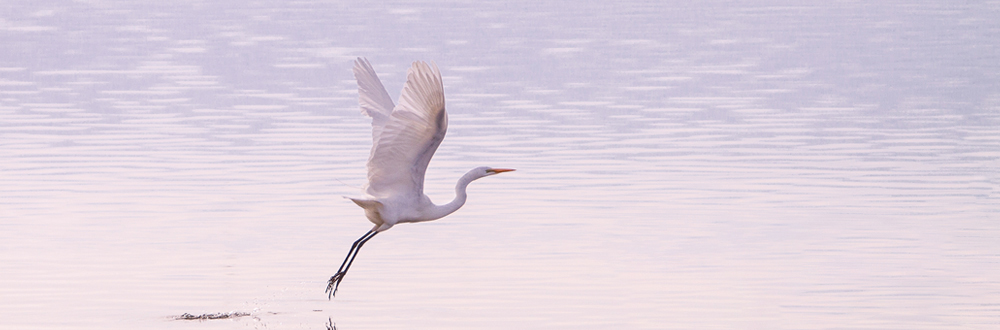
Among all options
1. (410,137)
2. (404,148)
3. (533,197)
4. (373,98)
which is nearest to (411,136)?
(410,137)

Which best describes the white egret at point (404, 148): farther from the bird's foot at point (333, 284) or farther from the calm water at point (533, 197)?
the calm water at point (533, 197)

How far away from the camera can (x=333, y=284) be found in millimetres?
10516

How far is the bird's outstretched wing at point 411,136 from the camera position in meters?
9.08

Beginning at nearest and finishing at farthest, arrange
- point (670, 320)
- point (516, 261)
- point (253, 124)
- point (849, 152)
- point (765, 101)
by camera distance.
Answer: 1. point (670, 320)
2. point (516, 261)
3. point (849, 152)
4. point (253, 124)
5. point (765, 101)

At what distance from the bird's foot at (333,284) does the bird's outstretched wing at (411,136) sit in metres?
0.54

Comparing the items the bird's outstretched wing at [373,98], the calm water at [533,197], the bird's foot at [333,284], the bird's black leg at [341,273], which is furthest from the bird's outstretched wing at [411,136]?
the calm water at [533,197]

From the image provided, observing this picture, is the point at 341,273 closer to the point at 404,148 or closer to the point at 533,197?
the point at 404,148

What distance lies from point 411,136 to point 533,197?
5.05m

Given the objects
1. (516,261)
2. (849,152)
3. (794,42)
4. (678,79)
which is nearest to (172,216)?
(516,261)

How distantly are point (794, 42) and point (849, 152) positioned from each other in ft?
67.5

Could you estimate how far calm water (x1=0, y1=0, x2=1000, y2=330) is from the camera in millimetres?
10266

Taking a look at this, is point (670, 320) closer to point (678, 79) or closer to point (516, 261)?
point (516, 261)

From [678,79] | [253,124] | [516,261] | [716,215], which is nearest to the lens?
[516,261]

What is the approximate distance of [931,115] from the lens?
2138 cm
